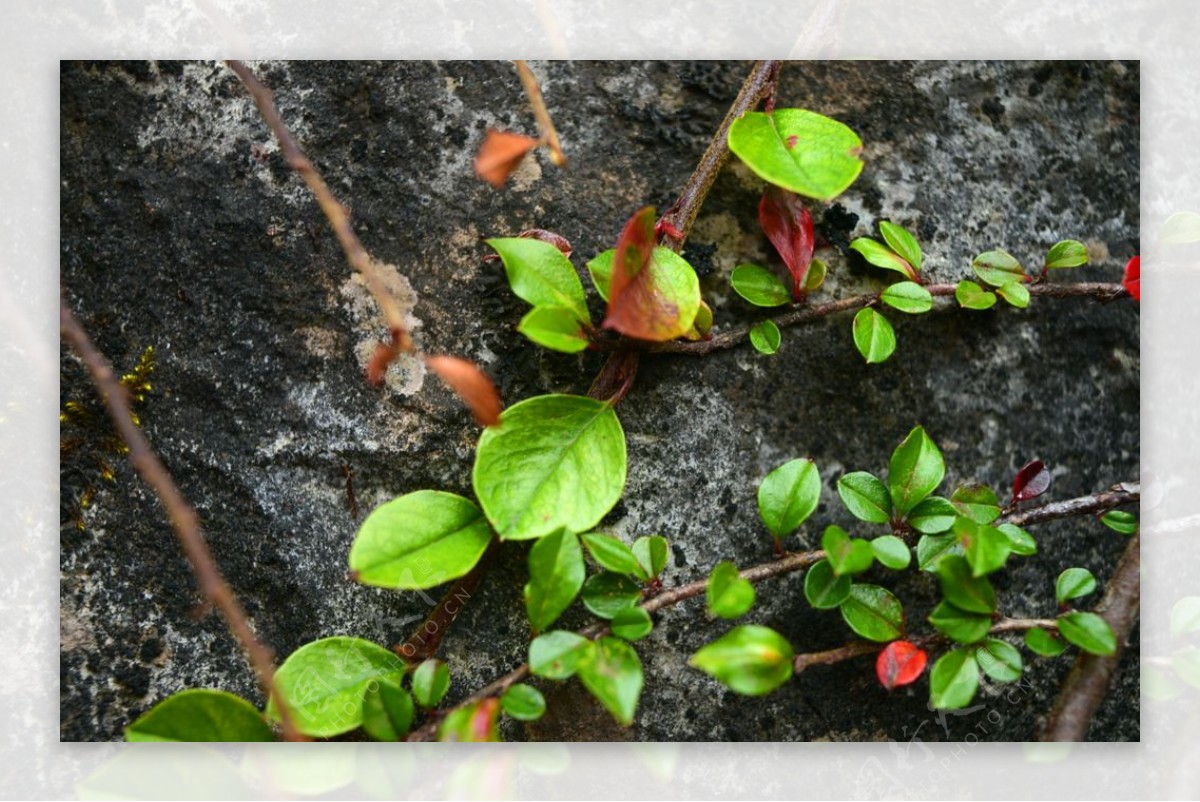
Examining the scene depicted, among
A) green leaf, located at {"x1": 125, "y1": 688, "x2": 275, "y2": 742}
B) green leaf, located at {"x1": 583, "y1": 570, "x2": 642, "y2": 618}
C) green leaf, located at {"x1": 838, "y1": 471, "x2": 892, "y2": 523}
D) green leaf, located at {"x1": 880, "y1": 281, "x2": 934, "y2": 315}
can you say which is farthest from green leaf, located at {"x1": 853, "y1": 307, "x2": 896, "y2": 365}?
Answer: green leaf, located at {"x1": 125, "y1": 688, "x2": 275, "y2": 742}

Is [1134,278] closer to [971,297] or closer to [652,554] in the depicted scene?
[971,297]

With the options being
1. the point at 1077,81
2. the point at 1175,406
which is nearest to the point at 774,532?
the point at 1175,406

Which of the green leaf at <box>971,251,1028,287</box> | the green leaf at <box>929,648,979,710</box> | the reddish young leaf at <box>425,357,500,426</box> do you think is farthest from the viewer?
the green leaf at <box>971,251,1028,287</box>

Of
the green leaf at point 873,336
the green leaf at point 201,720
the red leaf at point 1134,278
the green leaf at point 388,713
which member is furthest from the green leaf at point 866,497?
the green leaf at point 201,720

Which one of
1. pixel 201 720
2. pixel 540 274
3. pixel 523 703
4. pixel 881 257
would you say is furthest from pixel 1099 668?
pixel 201 720

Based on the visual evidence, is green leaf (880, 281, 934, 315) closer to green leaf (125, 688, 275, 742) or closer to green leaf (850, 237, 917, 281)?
green leaf (850, 237, 917, 281)

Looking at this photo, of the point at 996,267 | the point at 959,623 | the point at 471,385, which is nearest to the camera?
the point at 471,385
